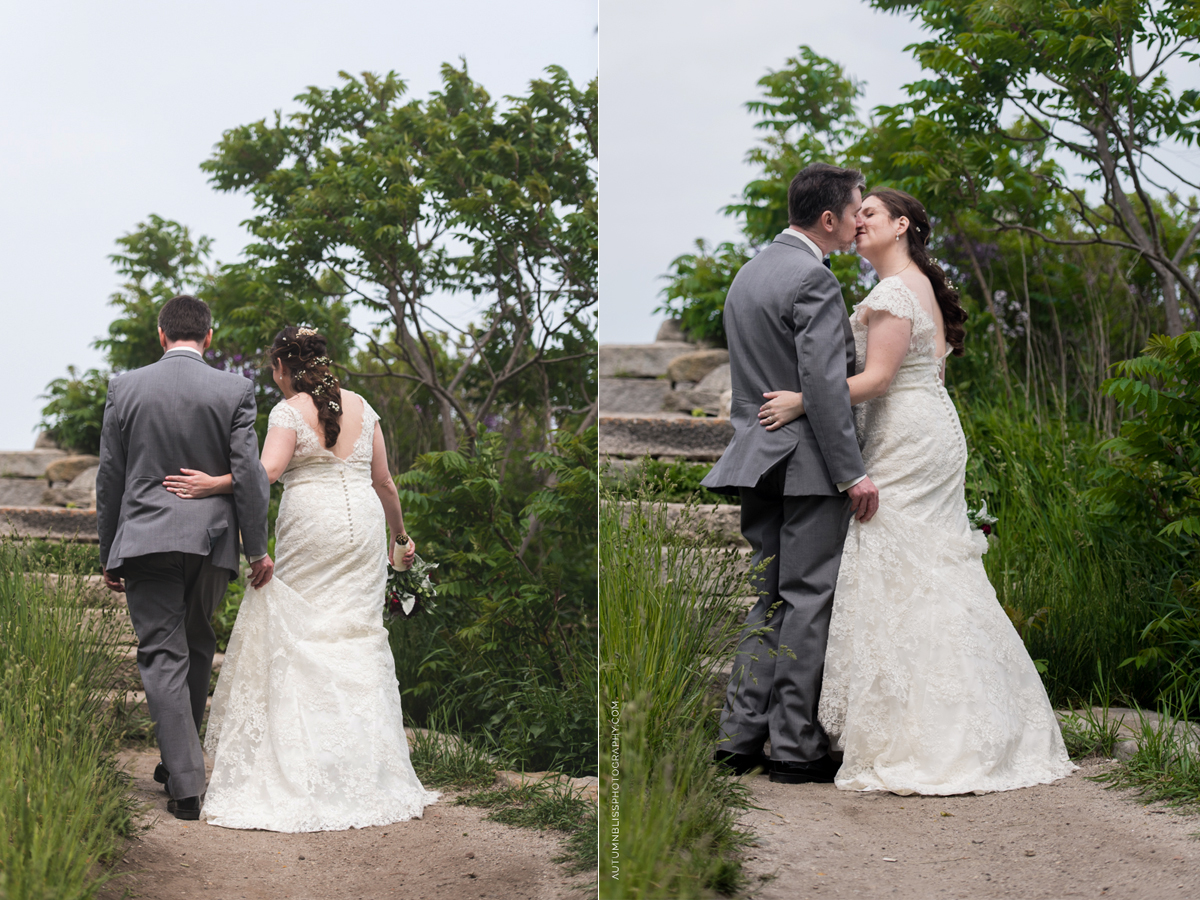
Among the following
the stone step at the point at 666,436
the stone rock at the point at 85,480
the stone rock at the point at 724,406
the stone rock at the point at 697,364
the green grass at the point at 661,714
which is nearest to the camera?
the green grass at the point at 661,714

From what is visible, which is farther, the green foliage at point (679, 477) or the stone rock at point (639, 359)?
the stone rock at point (639, 359)

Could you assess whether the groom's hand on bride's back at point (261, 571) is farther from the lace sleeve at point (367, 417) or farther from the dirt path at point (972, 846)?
the dirt path at point (972, 846)

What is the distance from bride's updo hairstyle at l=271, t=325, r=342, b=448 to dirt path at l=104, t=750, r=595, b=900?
4.06 ft

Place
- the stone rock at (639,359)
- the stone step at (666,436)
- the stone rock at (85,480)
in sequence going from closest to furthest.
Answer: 1. the stone rock at (85,480)
2. the stone step at (666,436)
3. the stone rock at (639,359)

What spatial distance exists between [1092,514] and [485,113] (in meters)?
3.16

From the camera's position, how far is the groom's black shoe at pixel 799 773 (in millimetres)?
3084

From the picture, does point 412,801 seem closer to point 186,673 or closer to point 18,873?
point 186,673

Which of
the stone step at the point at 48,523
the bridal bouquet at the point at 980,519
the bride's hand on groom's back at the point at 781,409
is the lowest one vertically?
the stone step at the point at 48,523

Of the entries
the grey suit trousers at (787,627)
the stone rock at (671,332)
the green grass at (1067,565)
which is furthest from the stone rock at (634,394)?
the grey suit trousers at (787,627)

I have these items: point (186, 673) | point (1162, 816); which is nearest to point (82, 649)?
point (186, 673)

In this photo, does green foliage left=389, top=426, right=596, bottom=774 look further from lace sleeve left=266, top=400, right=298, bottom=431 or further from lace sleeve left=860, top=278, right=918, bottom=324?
lace sleeve left=860, top=278, right=918, bottom=324

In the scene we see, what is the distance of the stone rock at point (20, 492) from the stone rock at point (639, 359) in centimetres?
399

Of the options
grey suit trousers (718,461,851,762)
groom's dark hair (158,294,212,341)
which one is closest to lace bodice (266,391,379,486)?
groom's dark hair (158,294,212,341)

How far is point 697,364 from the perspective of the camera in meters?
6.53
